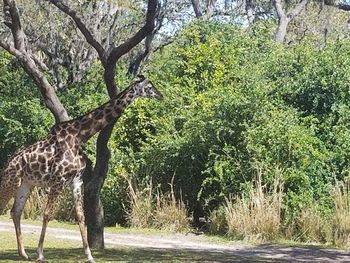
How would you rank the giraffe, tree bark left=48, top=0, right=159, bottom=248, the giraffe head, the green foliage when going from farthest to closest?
the green foliage
tree bark left=48, top=0, right=159, bottom=248
the giraffe head
the giraffe

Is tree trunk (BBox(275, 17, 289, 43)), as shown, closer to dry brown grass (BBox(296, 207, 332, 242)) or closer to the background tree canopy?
the background tree canopy

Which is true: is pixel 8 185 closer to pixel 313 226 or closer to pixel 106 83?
pixel 106 83

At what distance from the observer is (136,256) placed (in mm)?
12859

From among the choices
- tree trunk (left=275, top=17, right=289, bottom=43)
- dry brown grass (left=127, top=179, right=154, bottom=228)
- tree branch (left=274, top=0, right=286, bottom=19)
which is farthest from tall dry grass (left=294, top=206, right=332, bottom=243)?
tree branch (left=274, top=0, right=286, bottom=19)

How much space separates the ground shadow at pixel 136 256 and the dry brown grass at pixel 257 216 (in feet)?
8.93

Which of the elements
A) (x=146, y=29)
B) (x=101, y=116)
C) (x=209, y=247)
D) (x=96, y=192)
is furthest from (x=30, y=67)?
(x=209, y=247)

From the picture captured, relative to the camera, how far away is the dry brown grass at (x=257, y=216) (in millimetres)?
16781

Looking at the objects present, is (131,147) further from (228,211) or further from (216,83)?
(228,211)

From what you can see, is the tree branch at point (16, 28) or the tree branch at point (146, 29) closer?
the tree branch at point (146, 29)

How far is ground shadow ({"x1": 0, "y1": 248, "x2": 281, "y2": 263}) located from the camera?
12.1 meters

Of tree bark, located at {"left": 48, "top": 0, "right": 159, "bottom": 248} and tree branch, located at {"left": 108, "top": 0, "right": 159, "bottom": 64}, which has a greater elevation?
tree branch, located at {"left": 108, "top": 0, "right": 159, "bottom": 64}

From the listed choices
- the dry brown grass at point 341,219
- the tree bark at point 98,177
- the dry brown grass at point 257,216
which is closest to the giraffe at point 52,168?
the tree bark at point 98,177

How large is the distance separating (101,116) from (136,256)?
262cm

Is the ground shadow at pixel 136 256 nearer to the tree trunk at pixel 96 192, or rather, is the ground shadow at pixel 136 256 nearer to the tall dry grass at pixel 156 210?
the tree trunk at pixel 96 192
